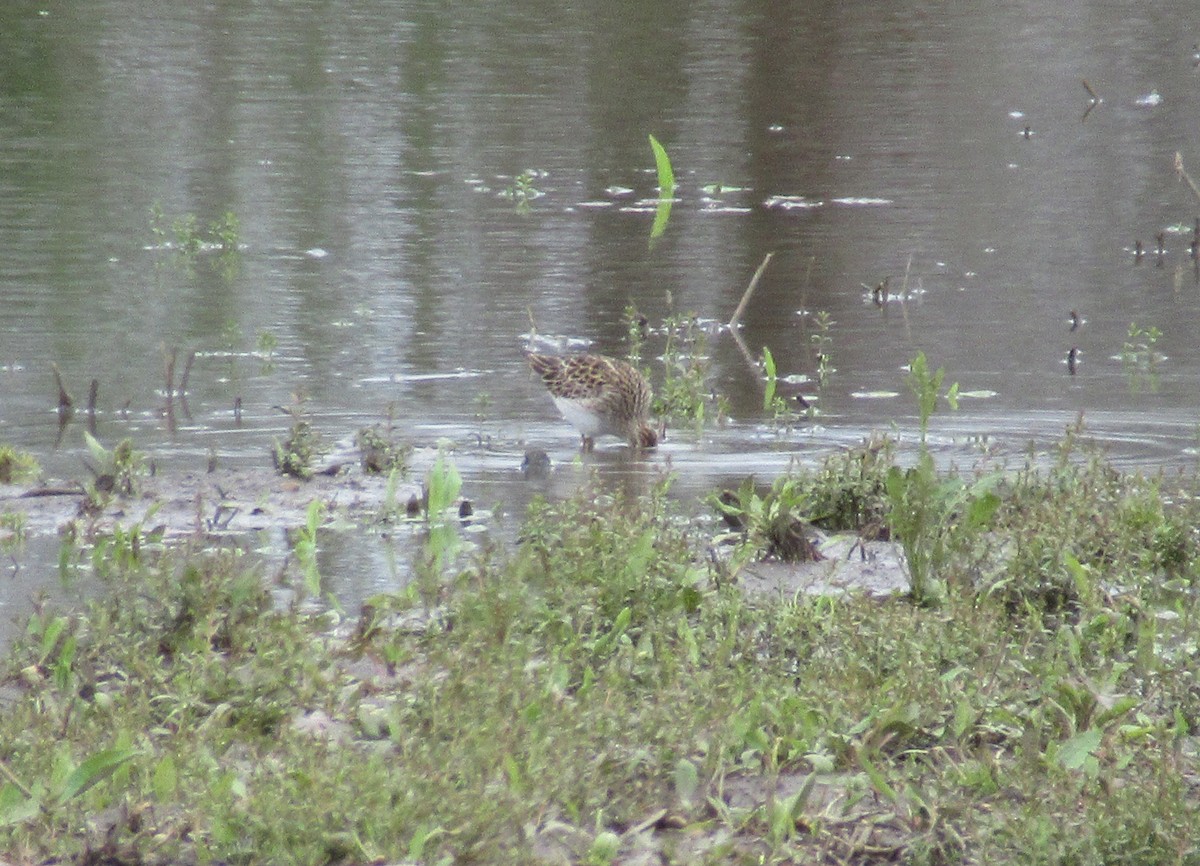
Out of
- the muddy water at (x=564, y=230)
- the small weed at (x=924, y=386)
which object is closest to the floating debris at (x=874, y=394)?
the muddy water at (x=564, y=230)

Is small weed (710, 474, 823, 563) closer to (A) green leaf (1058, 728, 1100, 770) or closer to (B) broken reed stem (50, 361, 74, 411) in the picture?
(A) green leaf (1058, 728, 1100, 770)

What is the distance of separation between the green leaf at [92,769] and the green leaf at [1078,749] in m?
2.03

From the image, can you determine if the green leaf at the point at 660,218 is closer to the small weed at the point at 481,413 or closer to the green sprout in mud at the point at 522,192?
the green sprout in mud at the point at 522,192

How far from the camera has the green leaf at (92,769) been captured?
424cm

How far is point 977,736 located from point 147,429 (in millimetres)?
4886

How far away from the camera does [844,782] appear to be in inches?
177

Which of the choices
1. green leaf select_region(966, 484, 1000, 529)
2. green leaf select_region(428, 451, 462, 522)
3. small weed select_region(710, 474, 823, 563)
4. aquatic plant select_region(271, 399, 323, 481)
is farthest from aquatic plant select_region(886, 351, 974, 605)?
aquatic plant select_region(271, 399, 323, 481)

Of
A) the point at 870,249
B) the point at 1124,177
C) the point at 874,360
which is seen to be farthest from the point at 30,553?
the point at 1124,177

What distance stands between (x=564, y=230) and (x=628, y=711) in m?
9.25

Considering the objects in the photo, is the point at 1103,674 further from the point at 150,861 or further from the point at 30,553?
the point at 30,553

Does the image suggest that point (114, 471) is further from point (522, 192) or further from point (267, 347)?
point (522, 192)

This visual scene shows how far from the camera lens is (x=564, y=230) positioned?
1382 cm

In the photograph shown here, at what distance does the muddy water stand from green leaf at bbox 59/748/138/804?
6.20 ft

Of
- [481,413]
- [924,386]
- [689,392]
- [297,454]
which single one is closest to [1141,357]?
[689,392]
